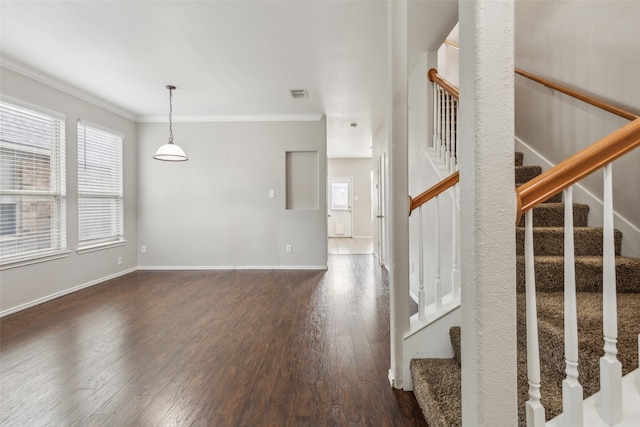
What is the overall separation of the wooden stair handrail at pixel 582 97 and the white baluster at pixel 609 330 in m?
1.50

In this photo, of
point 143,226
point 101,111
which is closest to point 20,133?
point 101,111

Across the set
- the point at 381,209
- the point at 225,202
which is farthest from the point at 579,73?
the point at 225,202

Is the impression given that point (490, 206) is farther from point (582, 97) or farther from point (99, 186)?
point (99, 186)

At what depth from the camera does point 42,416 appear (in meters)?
1.62

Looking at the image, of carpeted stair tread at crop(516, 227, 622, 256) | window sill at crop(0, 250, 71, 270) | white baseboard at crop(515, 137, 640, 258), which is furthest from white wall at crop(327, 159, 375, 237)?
carpeted stair tread at crop(516, 227, 622, 256)

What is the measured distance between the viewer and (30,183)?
342cm

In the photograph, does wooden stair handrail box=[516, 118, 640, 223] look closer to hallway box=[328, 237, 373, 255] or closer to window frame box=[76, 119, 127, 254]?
window frame box=[76, 119, 127, 254]

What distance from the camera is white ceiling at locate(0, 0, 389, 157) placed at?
240cm

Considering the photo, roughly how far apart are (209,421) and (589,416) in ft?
5.22

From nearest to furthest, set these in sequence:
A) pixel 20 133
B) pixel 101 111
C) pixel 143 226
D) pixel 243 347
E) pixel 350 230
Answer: pixel 243 347, pixel 20 133, pixel 101 111, pixel 143 226, pixel 350 230

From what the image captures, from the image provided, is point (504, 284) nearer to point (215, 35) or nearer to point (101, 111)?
point (215, 35)

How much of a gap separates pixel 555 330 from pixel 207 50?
3.42 meters

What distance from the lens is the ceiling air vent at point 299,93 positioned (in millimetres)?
4062

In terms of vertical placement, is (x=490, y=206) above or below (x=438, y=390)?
above
